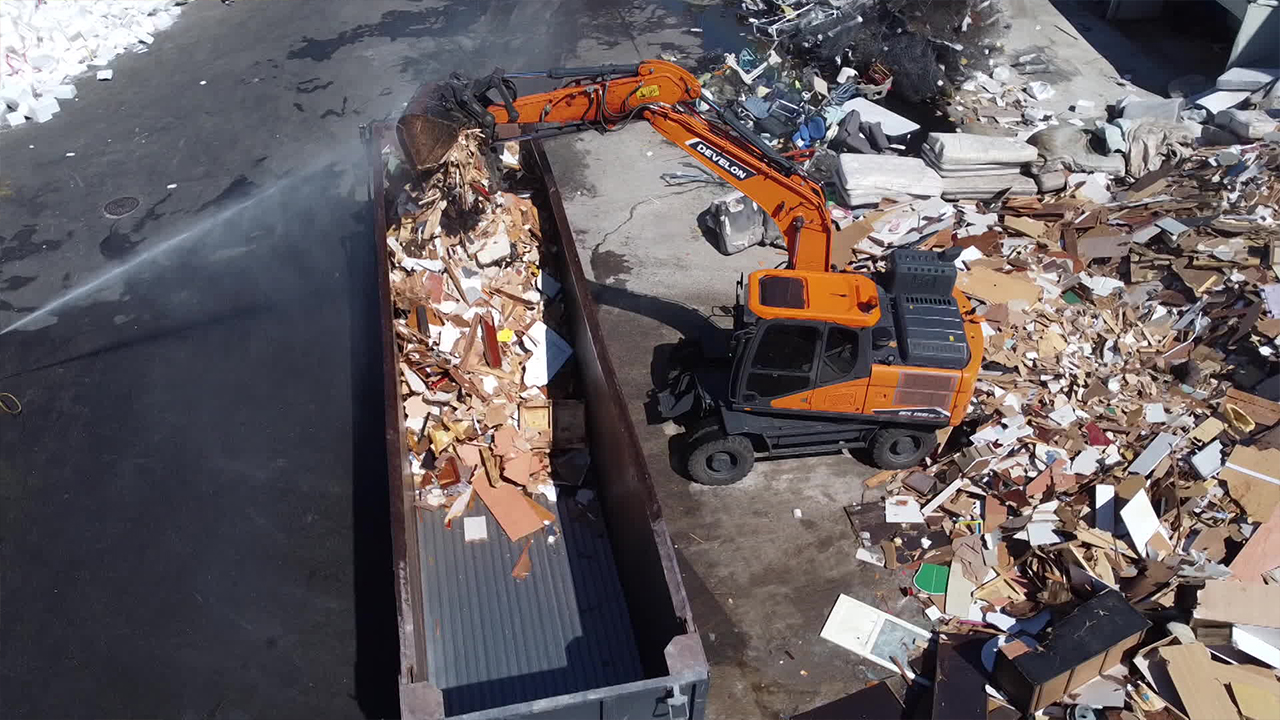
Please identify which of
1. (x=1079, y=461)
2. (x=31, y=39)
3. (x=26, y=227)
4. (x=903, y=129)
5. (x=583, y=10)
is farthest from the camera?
(x=583, y=10)

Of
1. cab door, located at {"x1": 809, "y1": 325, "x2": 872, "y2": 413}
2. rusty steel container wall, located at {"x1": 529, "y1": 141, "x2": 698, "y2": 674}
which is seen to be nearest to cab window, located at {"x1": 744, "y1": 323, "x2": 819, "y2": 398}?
cab door, located at {"x1": 809, "y1": 325, "x2": 872, "y2": 413}

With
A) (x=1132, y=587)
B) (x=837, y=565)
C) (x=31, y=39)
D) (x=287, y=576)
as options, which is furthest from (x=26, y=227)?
(x=1132, y=587)

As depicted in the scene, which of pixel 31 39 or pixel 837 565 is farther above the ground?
pixel 31 39

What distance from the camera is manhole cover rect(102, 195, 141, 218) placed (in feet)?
38.1

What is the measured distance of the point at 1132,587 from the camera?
23.2 ft

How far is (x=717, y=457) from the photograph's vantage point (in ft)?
26.2

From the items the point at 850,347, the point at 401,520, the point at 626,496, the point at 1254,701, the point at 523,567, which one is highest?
the point at 401,520

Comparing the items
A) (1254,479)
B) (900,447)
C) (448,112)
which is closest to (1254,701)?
(1254,479)

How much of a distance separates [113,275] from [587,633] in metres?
7.67

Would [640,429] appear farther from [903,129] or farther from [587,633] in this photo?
[903,129]

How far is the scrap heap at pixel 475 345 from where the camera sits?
7516mm

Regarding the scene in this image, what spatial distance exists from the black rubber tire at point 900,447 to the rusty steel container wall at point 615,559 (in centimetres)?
261

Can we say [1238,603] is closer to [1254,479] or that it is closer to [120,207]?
[1254,479]

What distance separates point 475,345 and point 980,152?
7.33 meters
